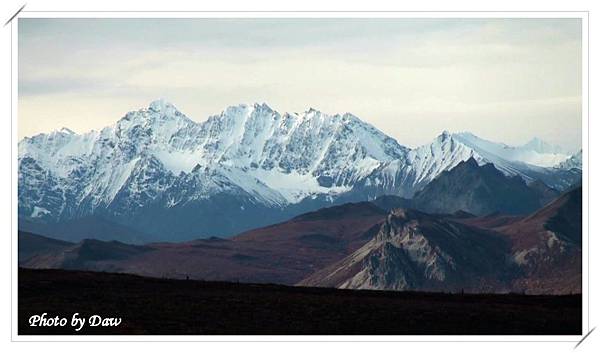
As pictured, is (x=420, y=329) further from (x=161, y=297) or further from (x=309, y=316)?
(x=161, y=297)

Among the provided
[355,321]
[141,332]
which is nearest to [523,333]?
[355,321]

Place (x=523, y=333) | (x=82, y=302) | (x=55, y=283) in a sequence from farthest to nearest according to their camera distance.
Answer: (x=55, y=283)
(x=82, y=302)
(x=523, y=333)

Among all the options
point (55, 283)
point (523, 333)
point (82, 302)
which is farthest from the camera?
point (55, 283)
